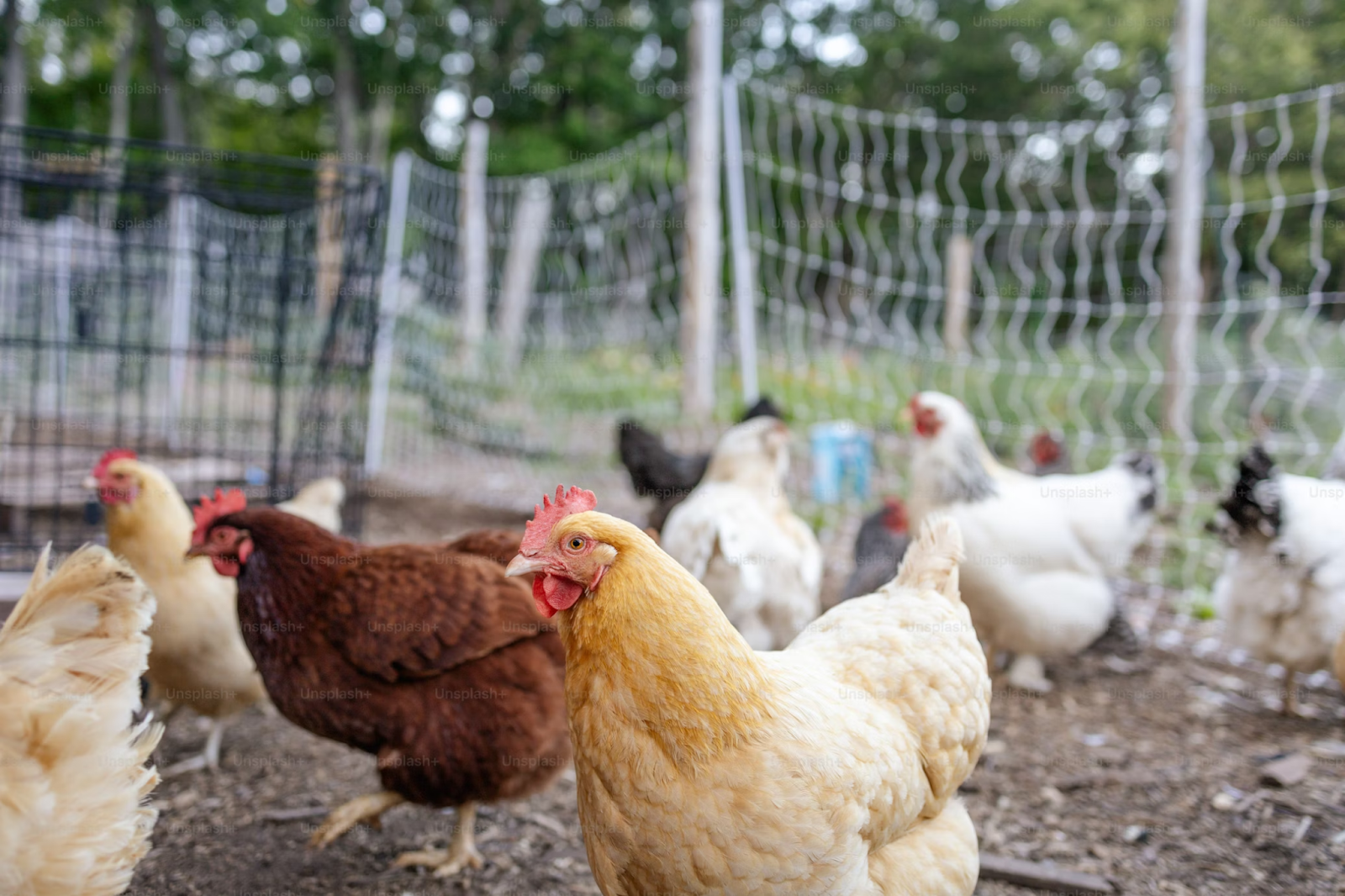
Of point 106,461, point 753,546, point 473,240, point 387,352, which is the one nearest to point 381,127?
point 473,240

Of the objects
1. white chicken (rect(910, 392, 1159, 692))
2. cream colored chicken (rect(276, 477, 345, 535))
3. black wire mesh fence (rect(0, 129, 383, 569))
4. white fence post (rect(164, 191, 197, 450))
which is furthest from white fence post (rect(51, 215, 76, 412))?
white chicken (rect(910, 392, 1159, 692))

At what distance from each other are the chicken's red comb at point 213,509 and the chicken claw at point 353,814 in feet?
2.79

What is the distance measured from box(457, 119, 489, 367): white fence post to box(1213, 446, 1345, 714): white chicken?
21.0 ft

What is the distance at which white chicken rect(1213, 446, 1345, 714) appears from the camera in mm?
3514

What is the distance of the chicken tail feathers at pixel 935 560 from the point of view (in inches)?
86.1

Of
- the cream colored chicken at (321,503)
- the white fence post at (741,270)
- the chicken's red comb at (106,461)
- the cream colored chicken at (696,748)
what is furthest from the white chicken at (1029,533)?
the chicken's red comb at (106,461)

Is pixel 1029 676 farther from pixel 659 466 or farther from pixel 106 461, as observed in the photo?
pixel 106 461

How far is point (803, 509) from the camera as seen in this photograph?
19.6 ft

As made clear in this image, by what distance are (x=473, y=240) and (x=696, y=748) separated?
775 centimetres

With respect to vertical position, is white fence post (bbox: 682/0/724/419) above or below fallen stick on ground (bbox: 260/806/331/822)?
above

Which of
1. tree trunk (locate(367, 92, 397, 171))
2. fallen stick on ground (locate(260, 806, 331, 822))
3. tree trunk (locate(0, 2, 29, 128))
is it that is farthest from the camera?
tree trunk (locate(367, 92, 397, 171))

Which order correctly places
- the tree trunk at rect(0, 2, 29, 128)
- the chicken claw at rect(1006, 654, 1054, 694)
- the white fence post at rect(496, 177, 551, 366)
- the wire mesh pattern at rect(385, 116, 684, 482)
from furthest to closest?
the tree trunk at rect(0, 2, 29, 128)
the white fence post at rect(496, 177, 551, 366)
the wire mesh pattern at rect(385, 116, 684, 482)
the chicken claw at rect(1006, 654, 1054, 694)

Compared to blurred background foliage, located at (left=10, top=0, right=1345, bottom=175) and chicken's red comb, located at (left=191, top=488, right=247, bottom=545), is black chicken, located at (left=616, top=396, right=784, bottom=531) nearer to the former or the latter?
chicken's red comb, located at (left=191, top=488, right=247, bottom=545)

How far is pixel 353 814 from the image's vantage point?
2.38 meters
